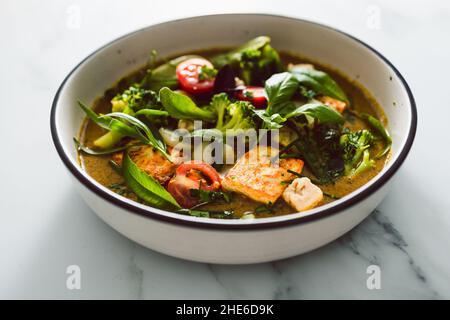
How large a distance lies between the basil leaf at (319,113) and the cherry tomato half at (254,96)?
0.23 meters

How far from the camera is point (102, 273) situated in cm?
260

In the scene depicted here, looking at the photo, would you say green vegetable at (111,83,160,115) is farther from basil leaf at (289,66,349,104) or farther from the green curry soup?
basil leaf at (289,66,349,104)

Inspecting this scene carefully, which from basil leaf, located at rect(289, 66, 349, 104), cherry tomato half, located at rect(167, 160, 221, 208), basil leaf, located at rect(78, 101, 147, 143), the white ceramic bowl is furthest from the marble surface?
basil leaf, located at rect(289, 66, 349, 104)

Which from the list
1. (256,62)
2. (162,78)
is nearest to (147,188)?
(162,78)

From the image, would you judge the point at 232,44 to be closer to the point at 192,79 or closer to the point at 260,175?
the point at 192,79

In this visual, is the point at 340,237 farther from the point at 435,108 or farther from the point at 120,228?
the point at 435,108

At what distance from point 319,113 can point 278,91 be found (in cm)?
27

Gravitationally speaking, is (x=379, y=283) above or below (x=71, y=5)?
below

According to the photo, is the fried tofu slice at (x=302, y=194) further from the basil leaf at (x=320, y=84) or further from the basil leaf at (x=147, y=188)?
the basil leaf at (x=320, y=84)

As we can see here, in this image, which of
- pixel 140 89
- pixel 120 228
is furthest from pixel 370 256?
pixel 140 89

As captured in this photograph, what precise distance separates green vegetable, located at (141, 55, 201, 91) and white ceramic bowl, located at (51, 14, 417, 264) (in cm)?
25

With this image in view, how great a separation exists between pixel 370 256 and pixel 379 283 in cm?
→ 15

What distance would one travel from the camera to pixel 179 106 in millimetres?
2945

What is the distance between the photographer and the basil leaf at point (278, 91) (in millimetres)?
3047
